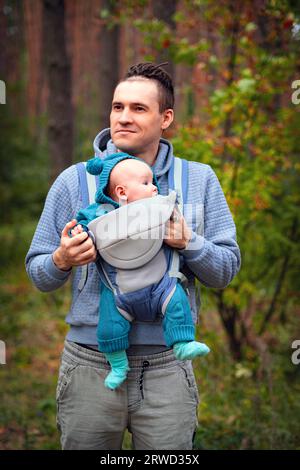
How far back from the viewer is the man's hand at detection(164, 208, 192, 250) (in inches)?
90.7

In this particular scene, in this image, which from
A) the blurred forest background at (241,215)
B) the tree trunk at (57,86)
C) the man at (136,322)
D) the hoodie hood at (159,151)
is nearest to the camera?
the man at (136,322)

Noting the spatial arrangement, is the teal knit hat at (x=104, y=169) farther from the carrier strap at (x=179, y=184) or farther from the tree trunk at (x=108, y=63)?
the tree trunk at (x=108, y=63)

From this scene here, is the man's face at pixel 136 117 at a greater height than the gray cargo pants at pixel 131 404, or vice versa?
the man's face at pixel 136 117

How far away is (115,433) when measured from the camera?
2.48 metres

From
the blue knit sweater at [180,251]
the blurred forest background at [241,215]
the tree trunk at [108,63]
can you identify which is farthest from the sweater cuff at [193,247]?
the tree trunk at [108,63]

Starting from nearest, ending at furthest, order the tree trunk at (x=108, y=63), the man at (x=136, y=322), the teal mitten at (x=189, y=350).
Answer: the teal mitten at (x=189, y=350)
the man at (x=136, y=322)
the tree trunk at (x=108, y=63)

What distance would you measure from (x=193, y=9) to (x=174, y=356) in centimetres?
362

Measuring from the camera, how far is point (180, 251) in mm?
2400

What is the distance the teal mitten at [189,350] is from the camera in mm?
2217

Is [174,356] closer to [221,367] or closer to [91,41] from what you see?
[221,367]

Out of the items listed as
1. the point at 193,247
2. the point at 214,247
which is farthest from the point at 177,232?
the point at 214,247

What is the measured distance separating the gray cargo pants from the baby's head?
683 millimetres

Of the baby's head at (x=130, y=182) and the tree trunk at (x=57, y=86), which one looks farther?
the tree trunk at (x=57, y=86)
